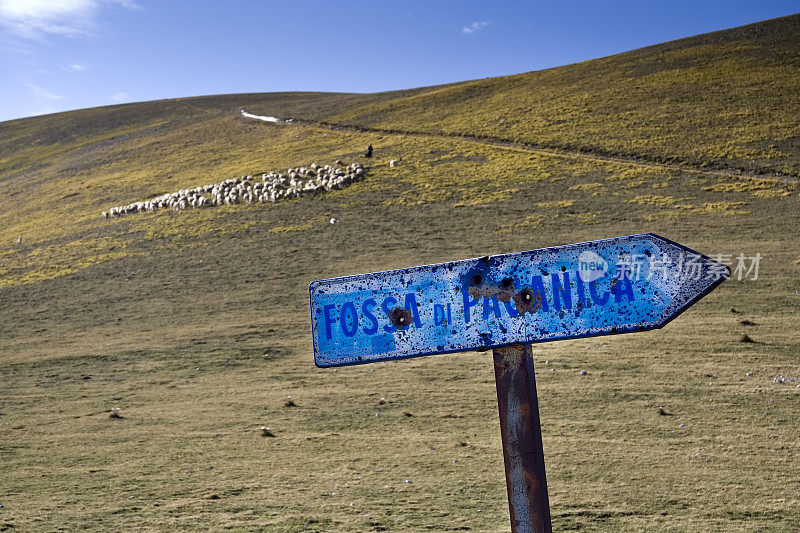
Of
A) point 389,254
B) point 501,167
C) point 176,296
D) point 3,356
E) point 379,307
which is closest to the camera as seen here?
point 379,307

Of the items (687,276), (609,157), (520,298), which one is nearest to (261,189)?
(609,157)

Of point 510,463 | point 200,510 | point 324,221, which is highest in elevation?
point 324,221

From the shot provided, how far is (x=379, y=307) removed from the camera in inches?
94.0

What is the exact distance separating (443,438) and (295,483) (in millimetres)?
1981

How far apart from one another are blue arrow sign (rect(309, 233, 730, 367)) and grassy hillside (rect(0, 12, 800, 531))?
383cm

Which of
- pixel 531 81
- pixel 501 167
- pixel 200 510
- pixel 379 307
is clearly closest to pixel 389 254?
pixel 501 167

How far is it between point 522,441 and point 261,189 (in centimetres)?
3917

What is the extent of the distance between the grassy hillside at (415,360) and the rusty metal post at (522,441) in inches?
142

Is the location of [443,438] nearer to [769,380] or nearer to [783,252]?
[769,380]

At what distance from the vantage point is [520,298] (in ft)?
7.34

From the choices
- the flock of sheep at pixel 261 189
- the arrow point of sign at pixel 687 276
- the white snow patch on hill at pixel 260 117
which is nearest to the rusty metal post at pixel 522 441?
the arrow point of sign at pixel 687 276

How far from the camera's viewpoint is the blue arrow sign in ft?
7.16

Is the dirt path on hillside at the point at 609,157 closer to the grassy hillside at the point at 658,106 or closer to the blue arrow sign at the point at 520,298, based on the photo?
the grassy hillside at the point at 658,106

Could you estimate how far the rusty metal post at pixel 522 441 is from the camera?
7.18ft
